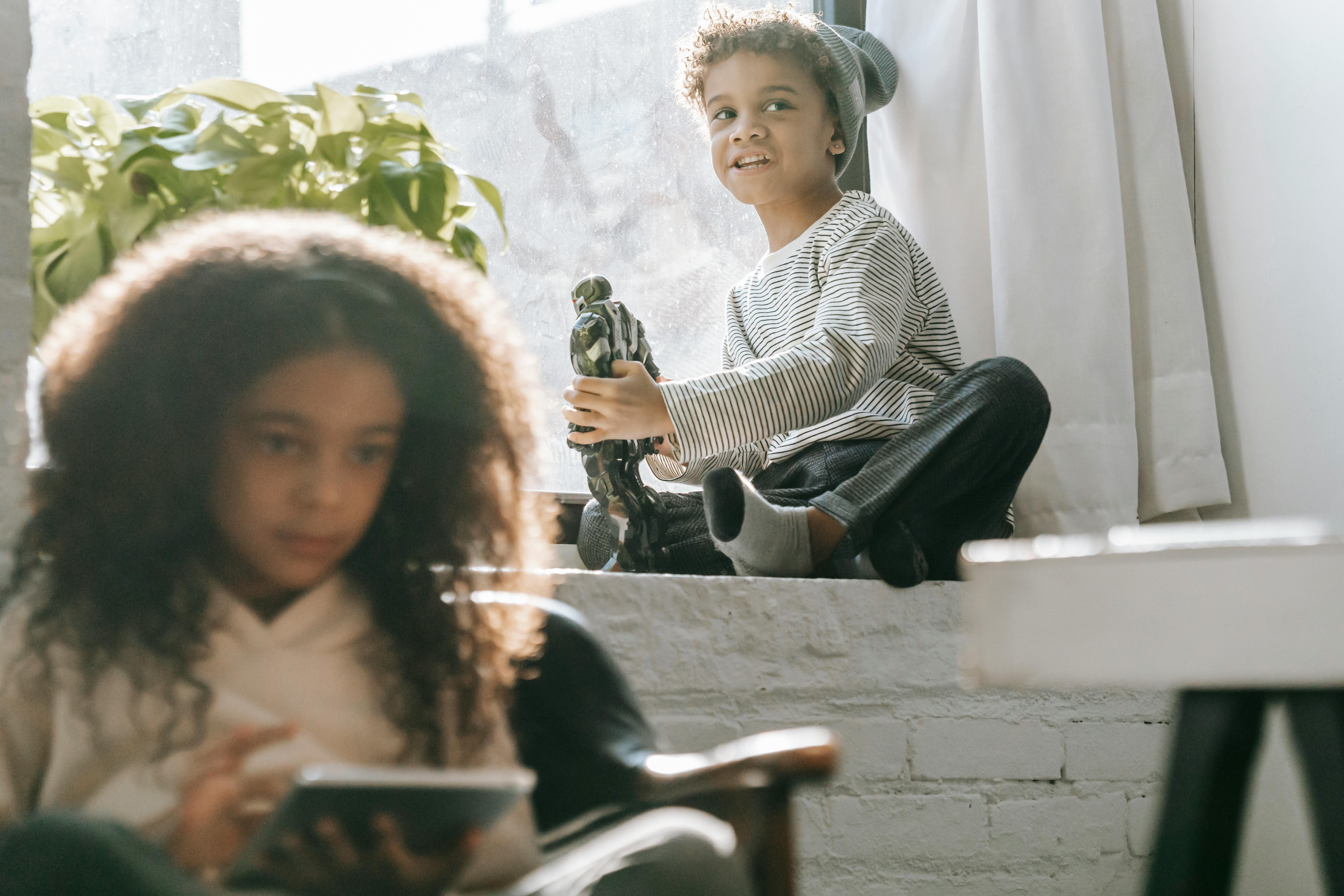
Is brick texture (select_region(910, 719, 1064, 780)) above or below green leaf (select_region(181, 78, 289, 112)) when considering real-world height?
below

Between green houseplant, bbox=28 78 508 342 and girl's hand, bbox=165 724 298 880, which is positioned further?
green houseplant, bbox=28 78 508 342

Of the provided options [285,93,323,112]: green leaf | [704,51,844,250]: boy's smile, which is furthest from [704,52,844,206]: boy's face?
[285,93,323,112]: green leaf

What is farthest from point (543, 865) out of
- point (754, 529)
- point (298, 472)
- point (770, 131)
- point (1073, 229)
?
point (1073, 229)

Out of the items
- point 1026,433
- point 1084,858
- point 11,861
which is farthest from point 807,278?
point 11,861

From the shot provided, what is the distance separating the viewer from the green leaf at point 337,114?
95cm

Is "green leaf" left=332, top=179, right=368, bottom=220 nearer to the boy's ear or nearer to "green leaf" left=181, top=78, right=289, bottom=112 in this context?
"green leaf" left=181, top=78, right=289, bottom=112

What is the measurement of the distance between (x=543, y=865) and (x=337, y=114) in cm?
67

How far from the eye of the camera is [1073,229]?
1387mm

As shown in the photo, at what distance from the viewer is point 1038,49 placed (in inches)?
56.1

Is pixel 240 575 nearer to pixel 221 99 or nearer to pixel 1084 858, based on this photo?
pixel 221 99

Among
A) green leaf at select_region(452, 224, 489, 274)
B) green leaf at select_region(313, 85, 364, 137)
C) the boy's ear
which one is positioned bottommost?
green leaf at select_region(452, 224, 489, 274)

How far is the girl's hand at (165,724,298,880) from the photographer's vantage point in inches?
17.4

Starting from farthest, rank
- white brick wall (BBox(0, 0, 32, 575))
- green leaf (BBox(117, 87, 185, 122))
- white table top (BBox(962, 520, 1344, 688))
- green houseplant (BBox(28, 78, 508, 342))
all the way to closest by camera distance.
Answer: green leaf (BBox(117, 87, 185, 122))
green houseplant (BBox(28, 78, 508, 342))
white brick wall (BBox(0, 0, 32, 575))
white table top (BBox(962, 520, 1344, 688))

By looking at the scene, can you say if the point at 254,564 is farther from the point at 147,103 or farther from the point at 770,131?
the point at 770,131
